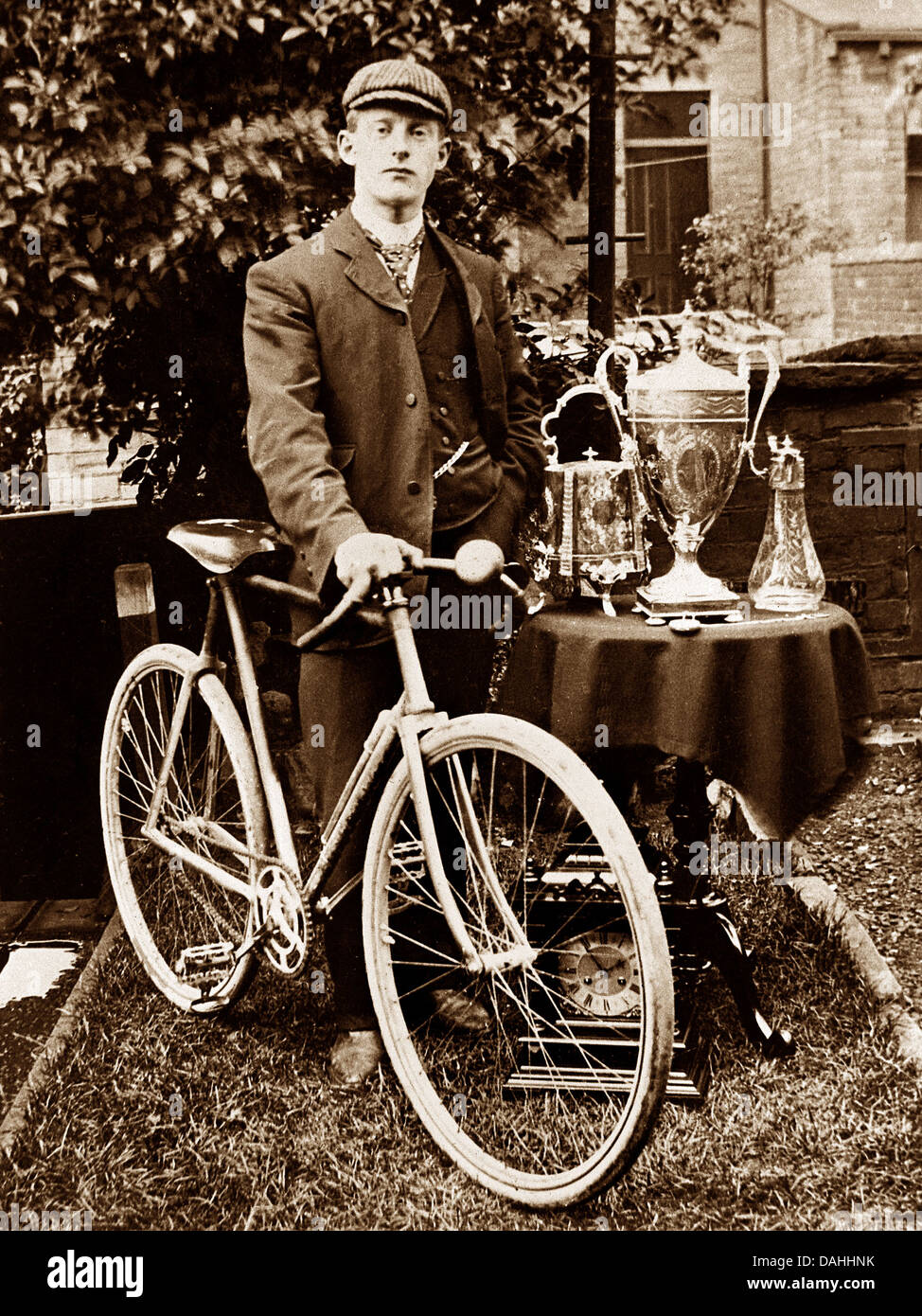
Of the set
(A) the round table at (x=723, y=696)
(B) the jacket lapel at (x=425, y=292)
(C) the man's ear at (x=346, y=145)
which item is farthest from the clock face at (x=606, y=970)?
(C) the man's ear at (x=346, y=145)

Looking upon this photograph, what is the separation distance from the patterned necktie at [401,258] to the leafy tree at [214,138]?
21.1 inches

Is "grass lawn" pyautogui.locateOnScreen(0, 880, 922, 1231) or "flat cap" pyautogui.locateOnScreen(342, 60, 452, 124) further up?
"flat cap" pyautogui.locateOnScreen(342, 60, 452, 124)

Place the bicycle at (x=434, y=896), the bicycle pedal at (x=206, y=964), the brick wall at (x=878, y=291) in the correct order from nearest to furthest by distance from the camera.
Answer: the bicycle at (x=434, y=896) < the bicycle pedal at (x=206, y=964) < the brick wall at (x=878, y=291)

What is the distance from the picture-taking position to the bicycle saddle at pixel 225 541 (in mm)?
3211

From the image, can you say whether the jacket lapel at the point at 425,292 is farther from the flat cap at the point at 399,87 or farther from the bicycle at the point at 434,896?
the bicycle at the point at 434,896

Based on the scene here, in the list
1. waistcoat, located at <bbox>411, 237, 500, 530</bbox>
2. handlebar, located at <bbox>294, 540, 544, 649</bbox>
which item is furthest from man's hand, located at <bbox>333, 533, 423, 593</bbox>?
waistcoat, located at <bbox>411, 237, 500, 530</bbox>

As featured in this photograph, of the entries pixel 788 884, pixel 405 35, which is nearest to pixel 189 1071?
pixel 788 884

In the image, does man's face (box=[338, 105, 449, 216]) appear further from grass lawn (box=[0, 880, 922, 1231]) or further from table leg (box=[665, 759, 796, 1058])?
grass lawn (box=[0, 880, 922, 1231])

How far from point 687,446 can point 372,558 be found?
0.85 meters

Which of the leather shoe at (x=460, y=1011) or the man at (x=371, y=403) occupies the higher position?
the man at (x=371, y=403)

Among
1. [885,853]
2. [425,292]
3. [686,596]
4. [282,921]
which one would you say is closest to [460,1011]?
[282,921]

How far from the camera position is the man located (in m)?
3.00

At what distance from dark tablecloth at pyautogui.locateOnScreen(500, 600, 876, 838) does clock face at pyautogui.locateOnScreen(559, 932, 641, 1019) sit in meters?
0.45

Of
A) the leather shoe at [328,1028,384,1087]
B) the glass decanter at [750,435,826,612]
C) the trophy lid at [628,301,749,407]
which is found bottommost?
the leather shoe at [328,1028,384,1087]
